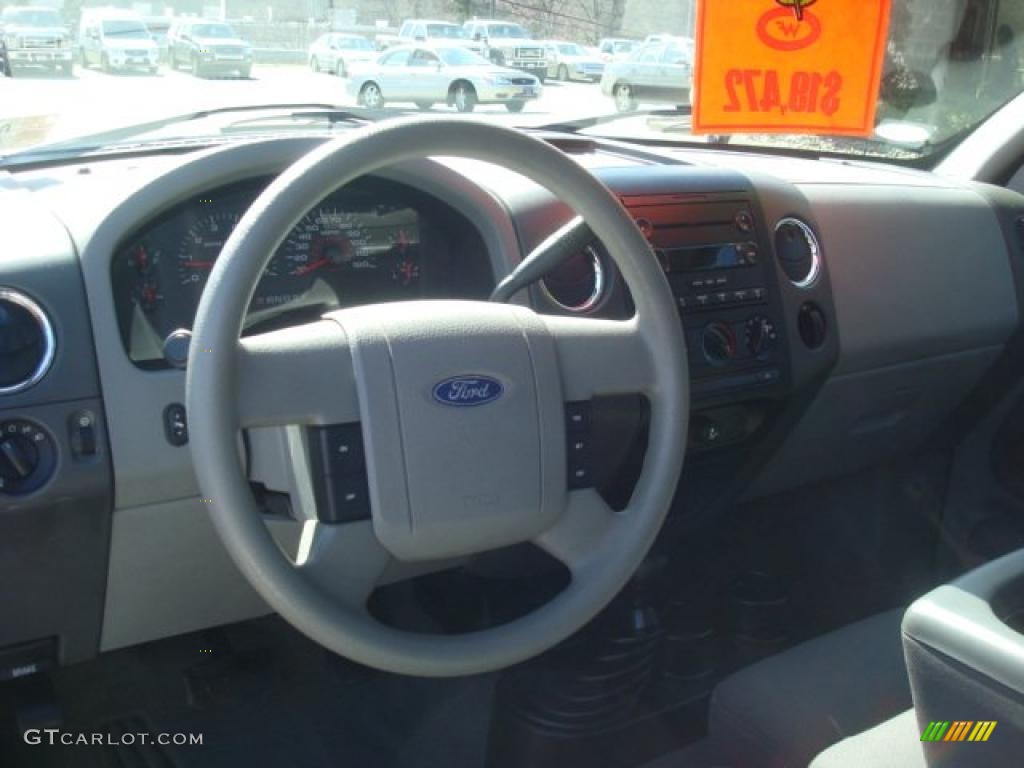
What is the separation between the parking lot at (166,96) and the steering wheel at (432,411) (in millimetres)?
728

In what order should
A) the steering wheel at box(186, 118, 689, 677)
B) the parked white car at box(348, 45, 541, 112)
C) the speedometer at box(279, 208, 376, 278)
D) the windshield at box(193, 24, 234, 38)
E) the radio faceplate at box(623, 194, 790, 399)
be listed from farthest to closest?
the parked white car at box(348, 45, 541, 112) → the windshield at box(193, 24, 234, 38) → the radio faceplate at box(623, 194, 790, 399) → the speedometer at box(279, 208, 376, 278) → the steering wheel at box(186, 118, 689, 677)

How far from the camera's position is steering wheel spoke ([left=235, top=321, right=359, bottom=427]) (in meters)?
1.47

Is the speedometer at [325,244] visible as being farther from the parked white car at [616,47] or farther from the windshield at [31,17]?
the parked white car at [616,47]

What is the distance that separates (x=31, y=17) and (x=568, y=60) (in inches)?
45.8

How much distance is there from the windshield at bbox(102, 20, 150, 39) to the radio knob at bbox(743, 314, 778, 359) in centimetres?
140

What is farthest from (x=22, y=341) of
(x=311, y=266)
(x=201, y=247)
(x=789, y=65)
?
(x=789, y=65)

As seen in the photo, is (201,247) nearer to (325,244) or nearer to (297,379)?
(325,244)

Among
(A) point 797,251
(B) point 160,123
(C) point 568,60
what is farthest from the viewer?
(C) point 568,60

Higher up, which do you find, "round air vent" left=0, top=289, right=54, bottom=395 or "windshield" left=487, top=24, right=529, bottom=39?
"windshield" left=487, top=24, right=529, bottom=39

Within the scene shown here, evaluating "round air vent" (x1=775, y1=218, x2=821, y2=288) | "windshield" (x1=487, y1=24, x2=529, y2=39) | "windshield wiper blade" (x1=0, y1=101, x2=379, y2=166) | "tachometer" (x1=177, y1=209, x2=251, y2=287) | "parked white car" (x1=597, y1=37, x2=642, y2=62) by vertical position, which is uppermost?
"windshield" (x1=487, y1=24, x2=529, y2=39)

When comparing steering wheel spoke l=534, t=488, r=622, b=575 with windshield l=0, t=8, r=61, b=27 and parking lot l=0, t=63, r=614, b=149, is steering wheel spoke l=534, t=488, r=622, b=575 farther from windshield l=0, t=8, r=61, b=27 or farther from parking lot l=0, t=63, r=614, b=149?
windshield l=0, t=8, r=61, b=27

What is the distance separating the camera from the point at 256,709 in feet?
8.29

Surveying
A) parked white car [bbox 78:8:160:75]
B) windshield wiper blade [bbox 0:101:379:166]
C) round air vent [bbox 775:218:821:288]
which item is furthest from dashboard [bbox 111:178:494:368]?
round air vent [bbox 775:218:821:288]

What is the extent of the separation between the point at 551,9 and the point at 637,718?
1577 mm
